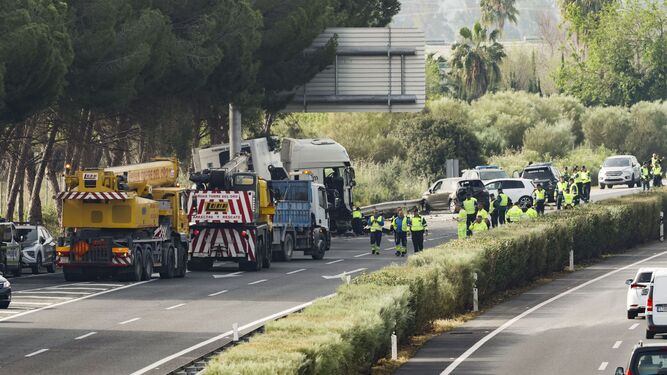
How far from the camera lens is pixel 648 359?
64.6 ft

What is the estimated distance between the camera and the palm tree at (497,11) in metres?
171

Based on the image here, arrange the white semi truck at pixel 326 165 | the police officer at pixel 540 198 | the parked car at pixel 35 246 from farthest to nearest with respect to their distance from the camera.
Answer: the white semi truck at pixel 326 165, the police officer at pixel 540 198, the parked car at pixel 35 246

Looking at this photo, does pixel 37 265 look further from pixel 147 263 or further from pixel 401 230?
pixel 401 230

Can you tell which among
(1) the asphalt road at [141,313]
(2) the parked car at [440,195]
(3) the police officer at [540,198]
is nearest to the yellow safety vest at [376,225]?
(1) the asphalt road at [141,313]

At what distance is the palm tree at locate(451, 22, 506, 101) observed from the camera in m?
133

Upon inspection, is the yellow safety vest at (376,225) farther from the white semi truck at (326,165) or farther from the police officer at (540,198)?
the police officer at (540,198)

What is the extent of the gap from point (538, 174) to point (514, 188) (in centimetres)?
557

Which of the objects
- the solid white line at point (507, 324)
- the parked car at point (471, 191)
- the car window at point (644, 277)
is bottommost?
the solid white line at point (507, 324)

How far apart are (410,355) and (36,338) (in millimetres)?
7258

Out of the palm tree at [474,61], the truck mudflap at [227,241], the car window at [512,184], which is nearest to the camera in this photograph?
the truck mudflap at [227,241]

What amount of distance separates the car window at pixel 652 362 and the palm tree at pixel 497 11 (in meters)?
152

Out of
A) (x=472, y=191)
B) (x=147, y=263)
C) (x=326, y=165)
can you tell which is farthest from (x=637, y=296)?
(x=472, y=191)

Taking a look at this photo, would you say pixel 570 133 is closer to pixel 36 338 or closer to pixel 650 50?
pixel 650 50

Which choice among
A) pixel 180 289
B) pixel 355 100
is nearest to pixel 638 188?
pixel 355 100
